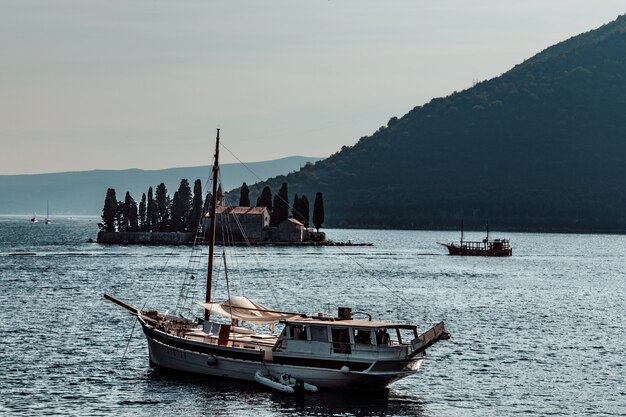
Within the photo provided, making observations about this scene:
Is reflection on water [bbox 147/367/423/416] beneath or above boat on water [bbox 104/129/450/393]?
beneath

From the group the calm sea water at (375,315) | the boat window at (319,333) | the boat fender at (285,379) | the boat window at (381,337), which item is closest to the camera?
the calm sea water at (375,315)

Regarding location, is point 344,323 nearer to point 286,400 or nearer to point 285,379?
point 285,379

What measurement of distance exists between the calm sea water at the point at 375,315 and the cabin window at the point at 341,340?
2393 millimetres

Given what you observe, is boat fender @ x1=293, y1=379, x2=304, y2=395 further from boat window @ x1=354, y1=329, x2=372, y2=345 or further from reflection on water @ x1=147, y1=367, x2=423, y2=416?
boat window @ x1=354, y1=329, x2=372, y2=345

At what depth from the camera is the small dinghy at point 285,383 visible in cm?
6091

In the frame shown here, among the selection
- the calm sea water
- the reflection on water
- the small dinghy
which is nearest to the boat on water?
the small dinghy

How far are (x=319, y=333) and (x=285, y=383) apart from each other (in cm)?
325

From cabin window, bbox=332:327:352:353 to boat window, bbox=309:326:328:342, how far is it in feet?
1.59

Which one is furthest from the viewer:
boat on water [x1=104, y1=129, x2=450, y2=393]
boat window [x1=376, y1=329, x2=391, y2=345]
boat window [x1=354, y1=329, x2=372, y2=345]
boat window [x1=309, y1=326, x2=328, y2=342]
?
boat window [x1=309, y1=326, x2=328, y2=342]

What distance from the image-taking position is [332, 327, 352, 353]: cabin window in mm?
61062

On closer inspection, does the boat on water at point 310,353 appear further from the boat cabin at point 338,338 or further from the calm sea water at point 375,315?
the calm sea water at point 375,315

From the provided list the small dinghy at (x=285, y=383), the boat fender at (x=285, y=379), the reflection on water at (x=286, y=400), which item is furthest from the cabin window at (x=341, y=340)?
the boat fender at (x=285, y=379)

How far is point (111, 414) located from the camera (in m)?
55.8

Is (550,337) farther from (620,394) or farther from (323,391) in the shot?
(323,391)
